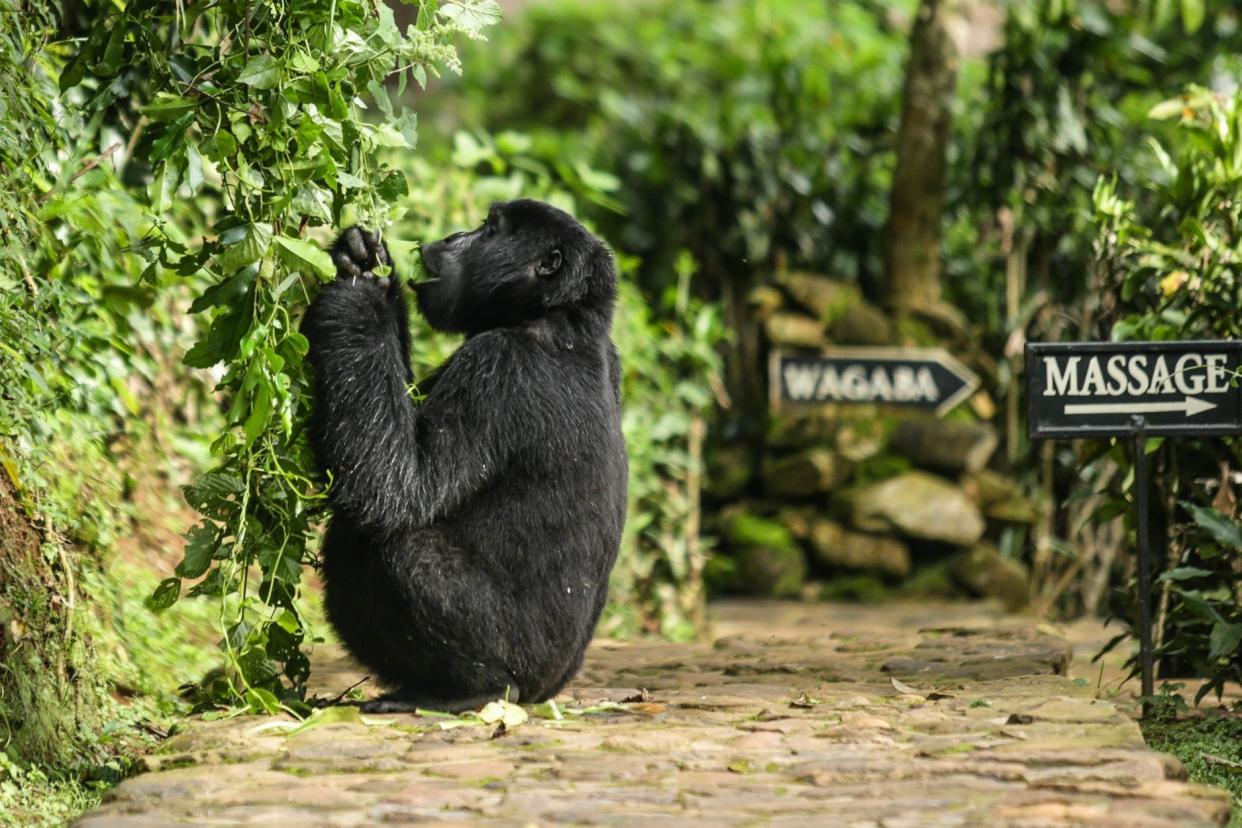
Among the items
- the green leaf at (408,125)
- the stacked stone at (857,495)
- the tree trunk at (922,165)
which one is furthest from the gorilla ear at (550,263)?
the tree trunk at (922,165)

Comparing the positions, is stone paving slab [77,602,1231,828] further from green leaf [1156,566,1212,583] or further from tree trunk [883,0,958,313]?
tree trunk [883,0,958,313]

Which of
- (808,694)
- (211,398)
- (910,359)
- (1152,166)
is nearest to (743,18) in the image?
(1152,166)

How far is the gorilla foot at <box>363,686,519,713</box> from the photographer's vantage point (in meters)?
4.32

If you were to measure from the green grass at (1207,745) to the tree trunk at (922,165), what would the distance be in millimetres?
5602

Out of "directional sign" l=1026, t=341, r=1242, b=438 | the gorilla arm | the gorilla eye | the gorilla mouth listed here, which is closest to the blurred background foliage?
the gorilla arm

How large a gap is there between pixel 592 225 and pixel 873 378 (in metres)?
2.04

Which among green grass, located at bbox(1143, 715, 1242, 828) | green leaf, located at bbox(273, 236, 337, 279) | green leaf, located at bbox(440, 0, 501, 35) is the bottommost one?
green grass, located at bbox(1143, 715, 1242, 828)

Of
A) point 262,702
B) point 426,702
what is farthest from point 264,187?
point 426,702

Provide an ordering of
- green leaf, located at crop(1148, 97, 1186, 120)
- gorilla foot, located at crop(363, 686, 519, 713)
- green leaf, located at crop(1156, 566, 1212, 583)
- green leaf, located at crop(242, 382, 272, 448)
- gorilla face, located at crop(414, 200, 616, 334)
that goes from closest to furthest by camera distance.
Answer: green leaf, located at crop(242, 382, 272, 448)
gorilla foot, located at crop(363, 686, 519, 713)
gorilla face, located at crop(414, 200, 616, 334)
green leaf, located at crop(1156, 566, 1212, 583)
green leaf, located at crop(1148, 97, 1186, 120)

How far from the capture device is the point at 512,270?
4.72 meters

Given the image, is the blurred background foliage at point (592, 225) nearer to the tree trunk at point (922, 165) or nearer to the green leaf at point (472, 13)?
the green leaf at point (472, 13)

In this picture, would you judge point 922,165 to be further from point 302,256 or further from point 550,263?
point 302,256

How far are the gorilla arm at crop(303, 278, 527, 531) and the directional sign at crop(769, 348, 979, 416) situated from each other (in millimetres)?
5763

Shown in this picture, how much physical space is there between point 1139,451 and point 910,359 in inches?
194
